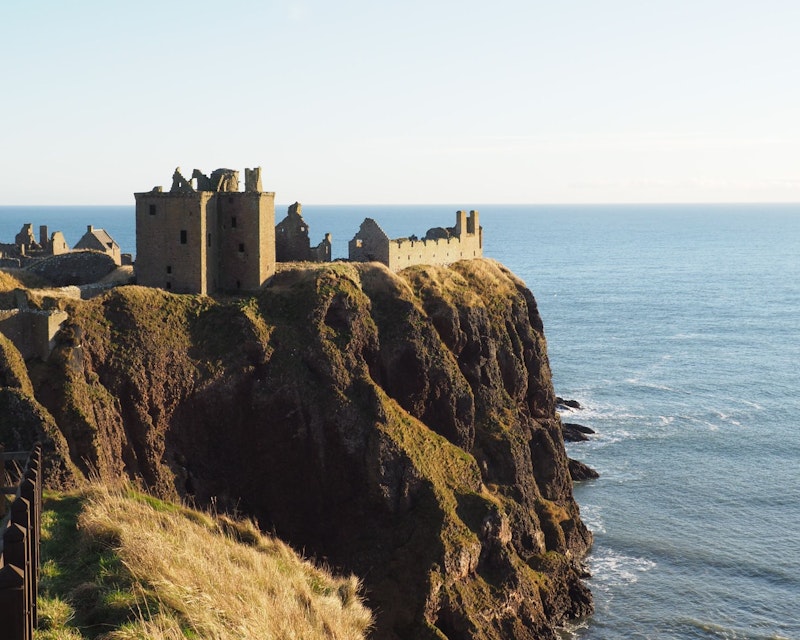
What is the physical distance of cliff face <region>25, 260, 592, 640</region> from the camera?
189 ft

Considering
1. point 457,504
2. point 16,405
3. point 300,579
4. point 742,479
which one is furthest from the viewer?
point 742,479

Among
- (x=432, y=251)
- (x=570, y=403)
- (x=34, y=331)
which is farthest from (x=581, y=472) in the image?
(x=34, y=331)

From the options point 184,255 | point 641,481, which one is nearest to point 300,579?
point 184,255

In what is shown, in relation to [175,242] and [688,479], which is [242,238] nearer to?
[175,242]

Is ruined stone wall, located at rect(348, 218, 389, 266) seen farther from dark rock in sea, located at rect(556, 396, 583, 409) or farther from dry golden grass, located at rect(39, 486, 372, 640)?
dry golden grass, located at rect(39, 486, 372, 640)

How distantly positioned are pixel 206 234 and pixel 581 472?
39598mm

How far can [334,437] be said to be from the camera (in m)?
62.6

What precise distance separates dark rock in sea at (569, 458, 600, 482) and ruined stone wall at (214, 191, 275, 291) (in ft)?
111

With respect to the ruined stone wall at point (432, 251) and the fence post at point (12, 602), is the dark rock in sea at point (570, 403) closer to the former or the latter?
the ruined stone wall at point (432, 251)

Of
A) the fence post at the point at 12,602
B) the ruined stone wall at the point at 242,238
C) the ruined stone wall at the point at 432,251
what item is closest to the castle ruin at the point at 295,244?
the ruined stone wall at the point at 432,251

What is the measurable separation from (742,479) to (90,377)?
55.3 m

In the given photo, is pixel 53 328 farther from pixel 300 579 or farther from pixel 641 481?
pixel 641 481

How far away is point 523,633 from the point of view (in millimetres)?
60281

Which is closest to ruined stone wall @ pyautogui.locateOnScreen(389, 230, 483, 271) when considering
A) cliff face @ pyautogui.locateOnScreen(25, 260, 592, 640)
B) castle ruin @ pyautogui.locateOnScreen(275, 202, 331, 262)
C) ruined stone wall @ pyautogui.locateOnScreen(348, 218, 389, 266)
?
ruined stone wall @ pyautogui.locateOnScreen(348, 218, 389, 266)
